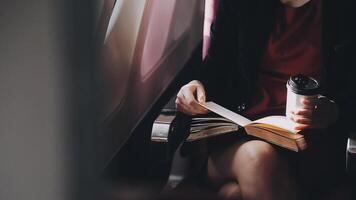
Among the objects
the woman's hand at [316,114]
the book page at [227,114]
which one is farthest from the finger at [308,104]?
the book page at [227,114]

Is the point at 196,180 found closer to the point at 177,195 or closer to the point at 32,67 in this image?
the point at 177,195

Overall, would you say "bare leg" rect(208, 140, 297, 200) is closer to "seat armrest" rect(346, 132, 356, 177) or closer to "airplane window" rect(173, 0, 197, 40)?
"seat armrest" rect(346, 132, 356, 177)

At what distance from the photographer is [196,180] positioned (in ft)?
3.49

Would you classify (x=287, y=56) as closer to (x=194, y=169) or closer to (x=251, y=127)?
(x=251, y=127)

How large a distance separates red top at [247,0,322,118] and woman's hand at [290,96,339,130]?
0.04 meters

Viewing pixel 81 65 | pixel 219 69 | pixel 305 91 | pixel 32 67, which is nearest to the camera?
pixel 81 65

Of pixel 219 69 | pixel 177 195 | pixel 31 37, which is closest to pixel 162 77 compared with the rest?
pixel 219 69

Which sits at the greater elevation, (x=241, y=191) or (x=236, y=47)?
(x=236, y=47)

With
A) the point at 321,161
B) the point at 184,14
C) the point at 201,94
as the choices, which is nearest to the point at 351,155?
the point at 321,161

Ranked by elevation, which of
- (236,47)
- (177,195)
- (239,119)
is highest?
(236,47)

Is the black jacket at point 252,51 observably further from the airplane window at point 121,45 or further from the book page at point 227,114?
the airplane window at point 121,45

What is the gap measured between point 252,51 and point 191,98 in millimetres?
147

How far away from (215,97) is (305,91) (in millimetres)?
180

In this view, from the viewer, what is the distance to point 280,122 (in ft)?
3.19
